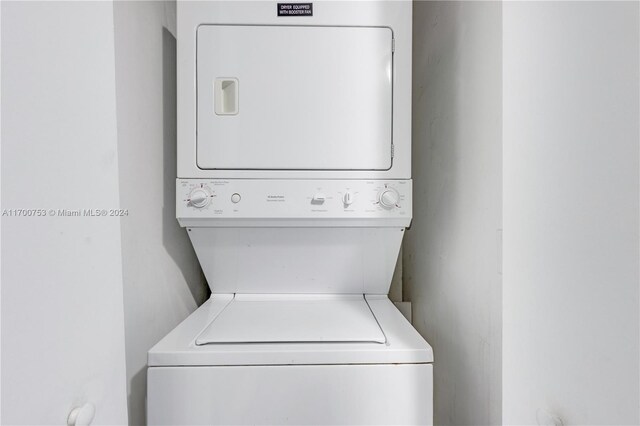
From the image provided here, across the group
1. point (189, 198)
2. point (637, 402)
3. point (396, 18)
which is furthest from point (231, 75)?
point (637, 402)

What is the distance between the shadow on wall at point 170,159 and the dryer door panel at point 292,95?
0.72 ft

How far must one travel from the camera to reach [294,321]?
98 centimetres

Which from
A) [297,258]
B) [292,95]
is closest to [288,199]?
[297,258]

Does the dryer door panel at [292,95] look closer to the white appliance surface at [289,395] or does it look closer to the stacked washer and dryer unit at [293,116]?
the stacked washer and dryer unit at [293,116]

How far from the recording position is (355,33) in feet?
3.46

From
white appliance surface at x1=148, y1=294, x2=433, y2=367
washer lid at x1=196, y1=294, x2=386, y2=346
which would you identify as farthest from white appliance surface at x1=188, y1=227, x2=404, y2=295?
white appliance surface at x1=148, y1=294, x2=433, y2=367

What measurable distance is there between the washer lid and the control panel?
320 millimetres

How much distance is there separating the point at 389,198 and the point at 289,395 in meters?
0.65

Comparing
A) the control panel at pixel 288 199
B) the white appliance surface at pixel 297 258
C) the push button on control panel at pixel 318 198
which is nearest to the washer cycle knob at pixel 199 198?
the control panel at pixel 288 199

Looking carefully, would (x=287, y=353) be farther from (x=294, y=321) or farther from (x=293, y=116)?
(x=293, y=116)

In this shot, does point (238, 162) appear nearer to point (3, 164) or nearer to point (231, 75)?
point (231, 75)

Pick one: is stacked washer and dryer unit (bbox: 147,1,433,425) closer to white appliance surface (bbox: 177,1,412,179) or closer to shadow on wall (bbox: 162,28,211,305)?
white appliance surface (bbox: 177,1,412,179)

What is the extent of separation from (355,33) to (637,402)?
3.65ft

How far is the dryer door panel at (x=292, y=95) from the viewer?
1055 millimetres
